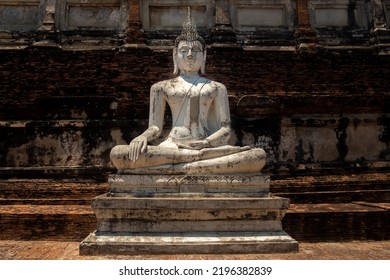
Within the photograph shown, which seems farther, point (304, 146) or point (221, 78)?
point (221, 78)

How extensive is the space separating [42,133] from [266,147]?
4.53 m

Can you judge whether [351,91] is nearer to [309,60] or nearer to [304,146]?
[309,60]

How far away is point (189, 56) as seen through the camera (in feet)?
19.5

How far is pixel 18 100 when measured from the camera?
9.09 metres

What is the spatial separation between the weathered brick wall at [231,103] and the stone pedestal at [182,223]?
12.3 ft

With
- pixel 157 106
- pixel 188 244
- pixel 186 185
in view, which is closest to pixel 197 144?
pixel 186 185

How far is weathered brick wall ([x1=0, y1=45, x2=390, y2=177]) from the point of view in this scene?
8.63 m

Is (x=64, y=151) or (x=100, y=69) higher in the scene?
(x=100, y=69)

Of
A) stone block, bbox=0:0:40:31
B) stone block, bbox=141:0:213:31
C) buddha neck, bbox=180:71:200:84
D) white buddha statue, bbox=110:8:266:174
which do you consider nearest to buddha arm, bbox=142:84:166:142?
white buddha statue, bbox=110:8:266:174

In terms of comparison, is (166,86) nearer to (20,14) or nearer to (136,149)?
(136,149)

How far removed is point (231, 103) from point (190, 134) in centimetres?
349

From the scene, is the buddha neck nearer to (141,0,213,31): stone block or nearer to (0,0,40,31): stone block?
(141,0,213,31): stone block

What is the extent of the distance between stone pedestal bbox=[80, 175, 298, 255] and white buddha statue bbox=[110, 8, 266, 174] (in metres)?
0.29

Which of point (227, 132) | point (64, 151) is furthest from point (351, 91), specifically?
point (64, 151)
